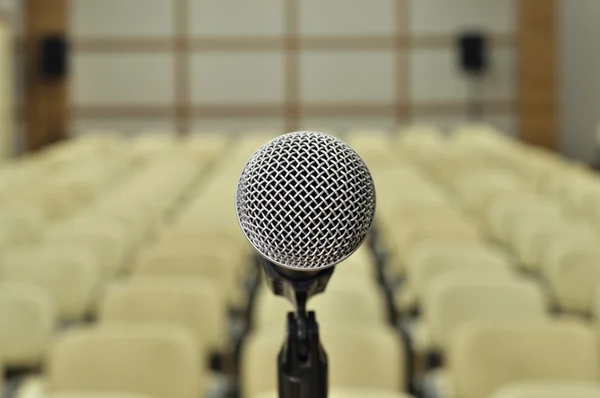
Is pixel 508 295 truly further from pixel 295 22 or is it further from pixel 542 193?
pixel 295 22

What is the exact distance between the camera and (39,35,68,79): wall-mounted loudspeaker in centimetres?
1385

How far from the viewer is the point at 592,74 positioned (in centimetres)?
1238

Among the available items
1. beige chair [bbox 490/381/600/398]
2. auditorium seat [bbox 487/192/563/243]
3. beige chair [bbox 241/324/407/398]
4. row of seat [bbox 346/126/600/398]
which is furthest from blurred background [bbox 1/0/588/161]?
beige chair [bbox 490/381/600/398]

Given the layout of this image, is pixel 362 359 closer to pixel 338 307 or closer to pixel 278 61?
pixel 338 307

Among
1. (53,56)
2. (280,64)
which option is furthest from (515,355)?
(53,56)

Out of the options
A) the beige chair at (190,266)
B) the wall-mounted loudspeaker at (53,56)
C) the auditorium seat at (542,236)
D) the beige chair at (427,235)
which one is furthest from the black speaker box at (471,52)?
the beige chair at (190,266)

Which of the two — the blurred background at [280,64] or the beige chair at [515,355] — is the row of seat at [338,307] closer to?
the beige chair at [515,355]

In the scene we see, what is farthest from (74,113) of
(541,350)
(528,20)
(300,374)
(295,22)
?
(300,374)

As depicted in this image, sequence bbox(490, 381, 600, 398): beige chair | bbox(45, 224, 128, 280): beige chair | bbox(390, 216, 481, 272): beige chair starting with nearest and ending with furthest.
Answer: bbox(490, 381, 600, 398): beige chair
bbox(45, 224, 128, 280): beige chair
bbox(390, 216, 481, 272): beige chair

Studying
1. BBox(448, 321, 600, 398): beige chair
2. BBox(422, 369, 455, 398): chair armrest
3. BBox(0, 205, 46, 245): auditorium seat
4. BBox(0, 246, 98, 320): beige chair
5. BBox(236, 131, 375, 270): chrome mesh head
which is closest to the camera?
BBox(236, 131, 375, 270): chrome mesh head

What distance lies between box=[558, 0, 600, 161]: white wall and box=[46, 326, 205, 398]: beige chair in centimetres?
1001

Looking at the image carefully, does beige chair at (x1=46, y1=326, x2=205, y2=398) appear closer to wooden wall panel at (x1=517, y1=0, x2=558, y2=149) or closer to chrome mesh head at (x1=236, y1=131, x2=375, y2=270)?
chrome mesh head at (x1=236, y1=131, x2=375, y2=270)

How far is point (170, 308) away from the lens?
374 cm

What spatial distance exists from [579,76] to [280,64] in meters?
4.47
